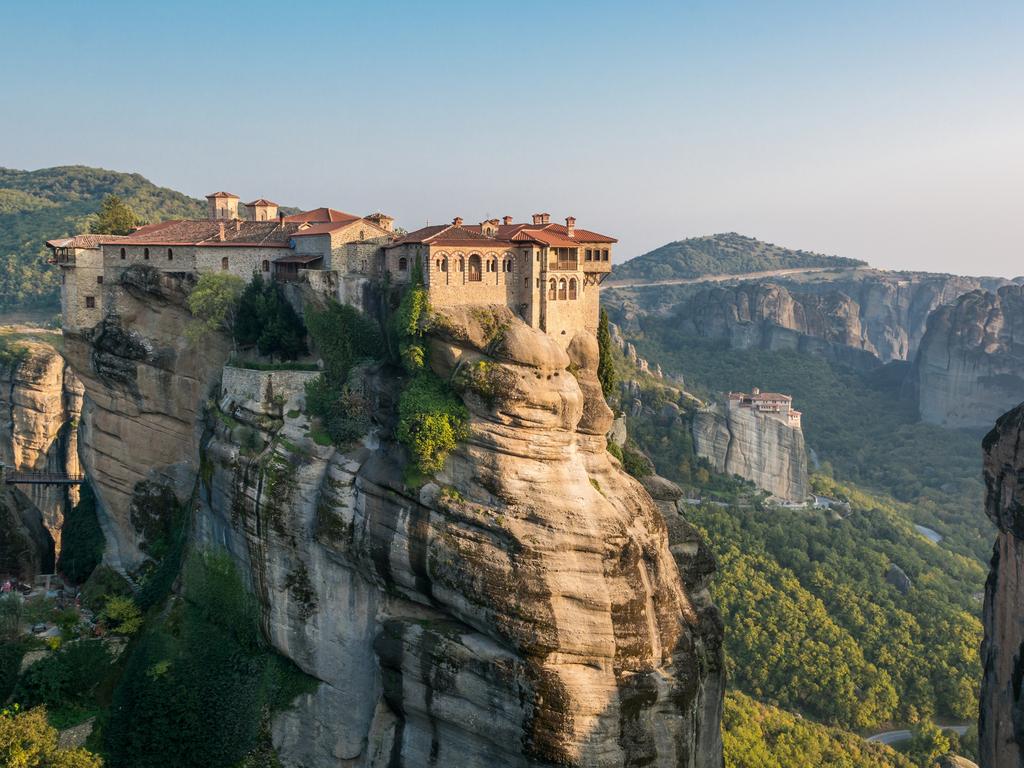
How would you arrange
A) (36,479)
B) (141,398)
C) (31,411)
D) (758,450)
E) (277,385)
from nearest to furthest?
1. (277,385)
2. (141,398)
3. (36,479)
4. (31,411)
5. (758,450)

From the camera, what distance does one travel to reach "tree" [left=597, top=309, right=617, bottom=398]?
1502 inches

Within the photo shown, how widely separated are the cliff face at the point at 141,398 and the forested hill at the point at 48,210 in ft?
175

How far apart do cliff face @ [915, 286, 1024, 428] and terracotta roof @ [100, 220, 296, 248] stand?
3638 inches

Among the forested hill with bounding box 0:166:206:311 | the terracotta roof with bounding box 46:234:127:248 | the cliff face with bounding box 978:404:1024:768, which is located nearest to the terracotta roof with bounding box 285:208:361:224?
the terracotta roof with bounding box 46:234:127:248

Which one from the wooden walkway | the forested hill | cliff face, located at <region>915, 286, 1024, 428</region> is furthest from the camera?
cliff face, located at <region>915, 286, 1024, 428</region>

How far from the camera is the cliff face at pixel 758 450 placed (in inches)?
3068

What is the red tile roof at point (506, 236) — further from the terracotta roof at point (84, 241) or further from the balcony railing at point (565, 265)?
the terracotta roof at point (84, 241)

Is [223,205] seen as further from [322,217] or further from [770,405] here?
[770,405]

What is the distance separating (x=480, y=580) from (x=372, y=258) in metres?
15.4

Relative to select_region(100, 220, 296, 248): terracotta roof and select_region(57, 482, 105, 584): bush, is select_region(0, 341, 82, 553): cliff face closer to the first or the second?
select_region(57, 482, 105, 584): bush

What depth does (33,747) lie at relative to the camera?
95.4 ft

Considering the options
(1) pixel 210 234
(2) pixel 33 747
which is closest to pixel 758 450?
(1) pixel 210 234

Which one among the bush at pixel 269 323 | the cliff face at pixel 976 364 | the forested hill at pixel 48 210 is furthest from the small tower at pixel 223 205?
the cliff face at pixel 976 364

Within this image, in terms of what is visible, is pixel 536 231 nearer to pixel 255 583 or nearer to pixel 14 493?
pixel 255 583
